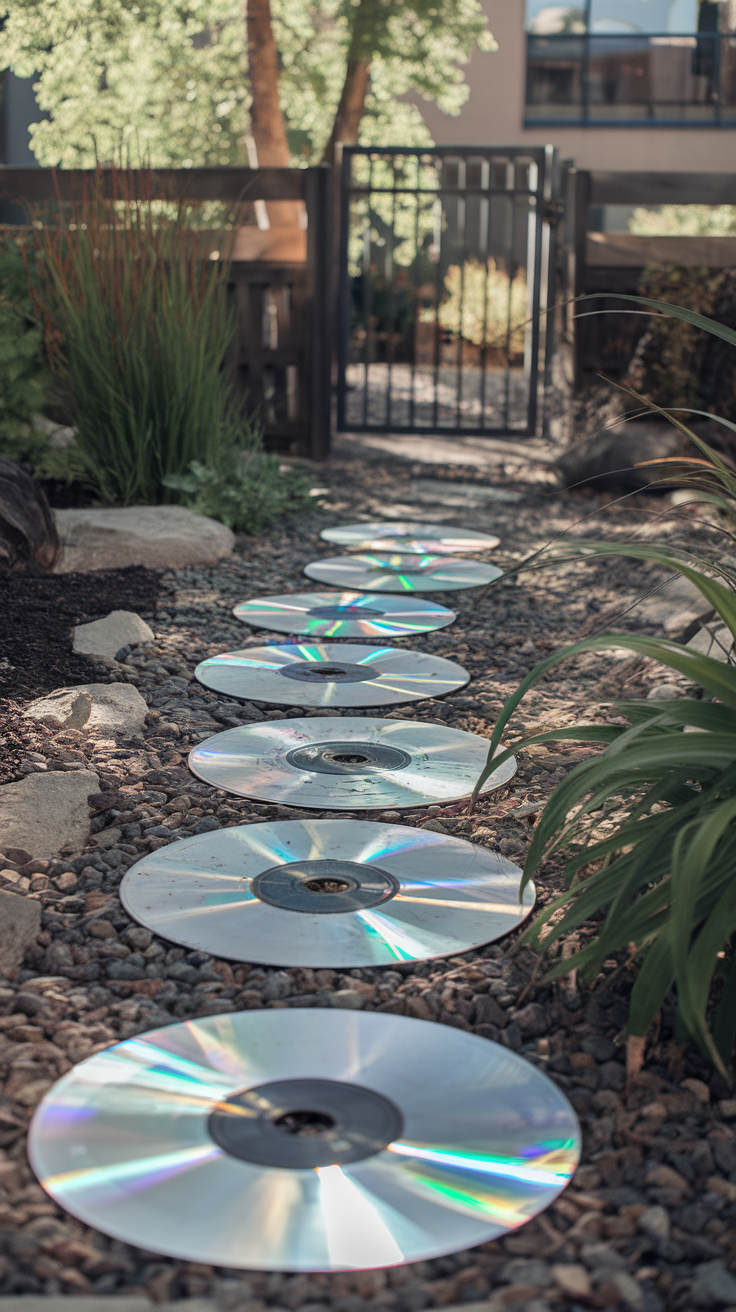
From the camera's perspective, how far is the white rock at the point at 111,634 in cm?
314

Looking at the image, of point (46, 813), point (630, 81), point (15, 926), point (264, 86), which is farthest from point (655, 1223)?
point (630, 81)

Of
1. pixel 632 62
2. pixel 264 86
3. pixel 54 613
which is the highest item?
pixel 632 62

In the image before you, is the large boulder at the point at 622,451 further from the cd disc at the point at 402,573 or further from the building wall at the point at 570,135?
the building wall at the point at 570,135

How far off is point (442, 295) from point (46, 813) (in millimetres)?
12308

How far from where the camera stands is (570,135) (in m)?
14.8

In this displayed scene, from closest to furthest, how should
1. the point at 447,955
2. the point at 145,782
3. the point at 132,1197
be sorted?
1. the point at 132,1197
2. the point at 447,955
3. the point at 145,782

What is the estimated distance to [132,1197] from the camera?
48.1 inches

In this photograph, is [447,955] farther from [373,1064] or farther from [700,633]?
[700,633]

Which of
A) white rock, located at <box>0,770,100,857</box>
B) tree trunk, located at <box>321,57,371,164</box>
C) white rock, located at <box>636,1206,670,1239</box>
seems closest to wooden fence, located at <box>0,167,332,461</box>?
white rock, located at <box>0,770,100,857</box>

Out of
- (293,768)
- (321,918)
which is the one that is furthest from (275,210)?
(321,918)

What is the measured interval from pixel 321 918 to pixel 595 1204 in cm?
69

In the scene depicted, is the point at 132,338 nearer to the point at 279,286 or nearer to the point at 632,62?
the point at 279,286

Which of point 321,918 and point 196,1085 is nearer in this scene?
point 196,1085

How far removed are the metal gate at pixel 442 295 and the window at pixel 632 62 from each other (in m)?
1.27
